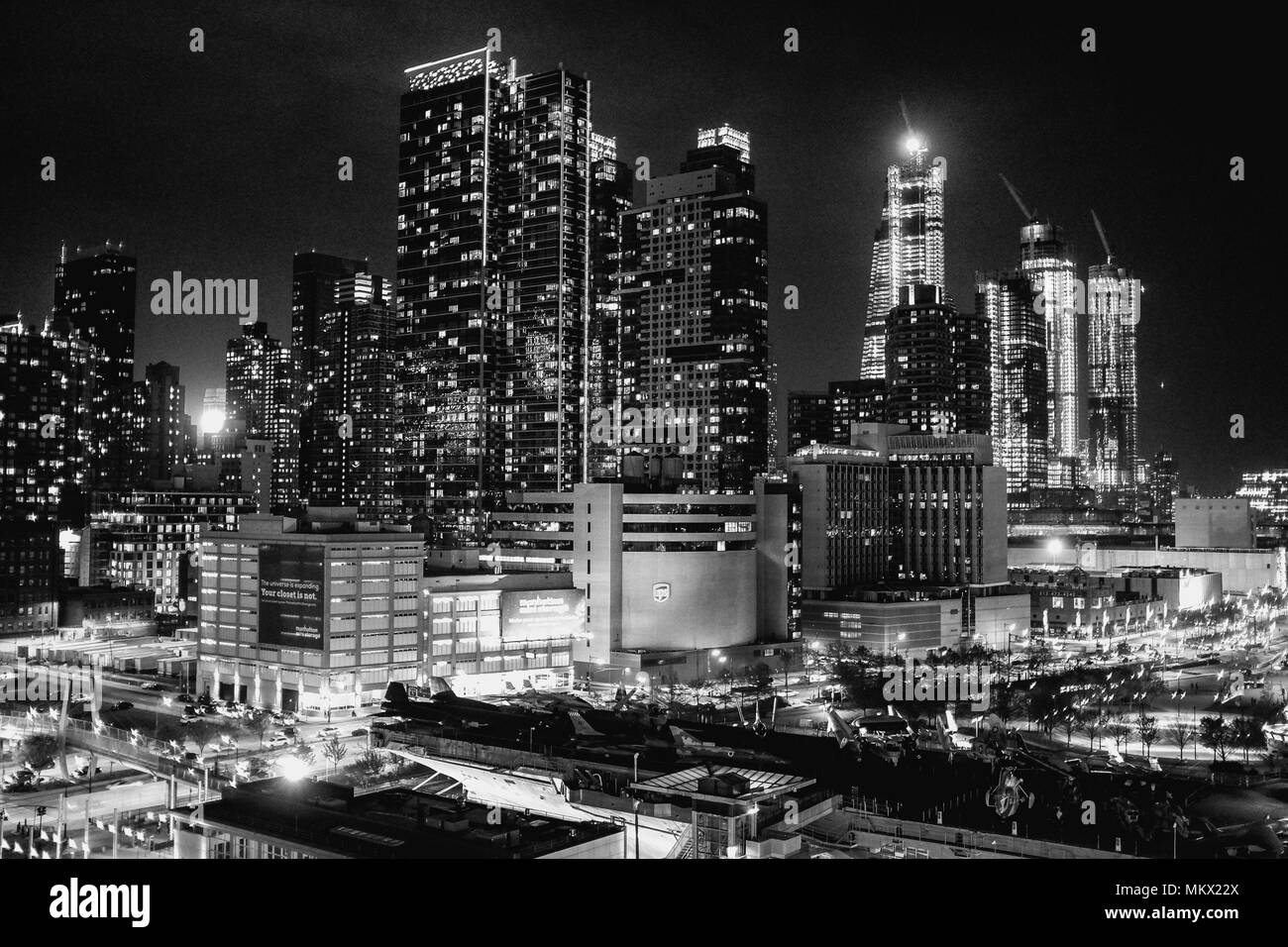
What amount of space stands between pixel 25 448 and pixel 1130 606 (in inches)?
1775

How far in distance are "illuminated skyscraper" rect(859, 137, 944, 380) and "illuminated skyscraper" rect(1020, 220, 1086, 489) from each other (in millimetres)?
9272

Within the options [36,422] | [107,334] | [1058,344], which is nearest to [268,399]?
[107,334]

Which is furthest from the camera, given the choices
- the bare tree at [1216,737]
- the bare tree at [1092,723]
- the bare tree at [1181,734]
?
the bare tree at [1092,723]

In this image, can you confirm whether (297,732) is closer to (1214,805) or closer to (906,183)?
(1214,805)

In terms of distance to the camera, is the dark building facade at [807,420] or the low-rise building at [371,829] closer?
the low-rise building at [371,829]

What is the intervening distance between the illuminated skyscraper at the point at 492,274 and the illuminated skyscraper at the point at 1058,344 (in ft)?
191

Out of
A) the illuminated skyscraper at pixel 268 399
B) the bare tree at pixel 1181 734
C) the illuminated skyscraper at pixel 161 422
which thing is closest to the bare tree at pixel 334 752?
the bare tree at pixel 1181 734

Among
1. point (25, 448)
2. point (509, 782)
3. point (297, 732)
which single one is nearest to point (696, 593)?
point (297, 732)

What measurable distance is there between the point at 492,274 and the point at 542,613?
3012 cm

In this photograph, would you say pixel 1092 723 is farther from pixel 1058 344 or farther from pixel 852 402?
pixel 1058 344

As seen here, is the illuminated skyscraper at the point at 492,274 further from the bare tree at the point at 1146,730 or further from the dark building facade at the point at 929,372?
the bare tree at the point at 1146,730

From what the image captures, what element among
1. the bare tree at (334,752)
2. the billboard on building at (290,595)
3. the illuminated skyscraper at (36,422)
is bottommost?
the bare tree at (334,752)

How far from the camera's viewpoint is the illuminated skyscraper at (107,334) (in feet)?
178

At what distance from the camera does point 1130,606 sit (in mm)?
46625
